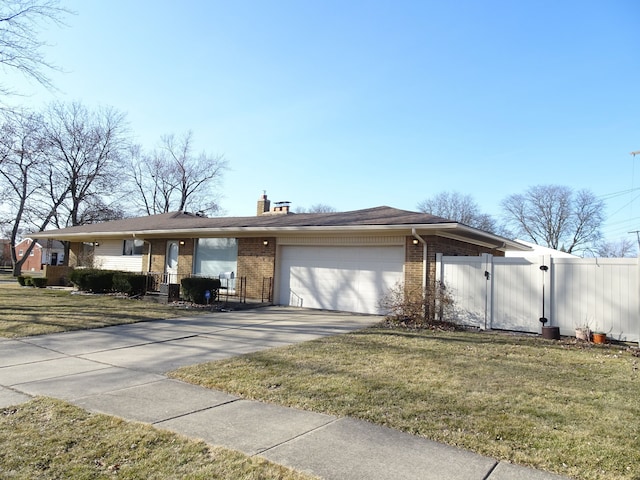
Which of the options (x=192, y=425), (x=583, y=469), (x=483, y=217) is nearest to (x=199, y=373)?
(x=192, y=425)

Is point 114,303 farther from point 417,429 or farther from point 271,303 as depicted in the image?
point 417,429

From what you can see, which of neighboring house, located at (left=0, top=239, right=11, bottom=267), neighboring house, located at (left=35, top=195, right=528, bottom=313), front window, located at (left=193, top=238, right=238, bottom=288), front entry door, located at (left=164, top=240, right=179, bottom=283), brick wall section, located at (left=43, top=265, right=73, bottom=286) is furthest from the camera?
neighboring house, located at (left=0, top=239, right=11, bottom=267)

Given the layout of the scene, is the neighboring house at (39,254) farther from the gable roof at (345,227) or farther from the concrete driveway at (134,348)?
the concrete driveway at (134,348)

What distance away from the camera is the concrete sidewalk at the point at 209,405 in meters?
3.30

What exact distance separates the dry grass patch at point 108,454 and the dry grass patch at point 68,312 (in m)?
6.06

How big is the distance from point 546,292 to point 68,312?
12074mm

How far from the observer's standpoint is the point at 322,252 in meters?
14.1

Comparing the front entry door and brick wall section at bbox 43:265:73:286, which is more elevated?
the front entry door

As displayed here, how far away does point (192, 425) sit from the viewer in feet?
13.2

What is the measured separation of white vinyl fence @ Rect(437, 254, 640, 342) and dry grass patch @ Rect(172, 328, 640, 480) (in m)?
1.00

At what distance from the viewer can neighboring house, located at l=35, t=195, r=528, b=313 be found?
39.6ft

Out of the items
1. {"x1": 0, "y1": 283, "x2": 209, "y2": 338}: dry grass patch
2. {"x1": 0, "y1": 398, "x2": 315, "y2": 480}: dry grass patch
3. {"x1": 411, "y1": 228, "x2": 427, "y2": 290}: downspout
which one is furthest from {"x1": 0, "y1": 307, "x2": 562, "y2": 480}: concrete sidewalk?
{"x1": 411, "y1": 228, "x2": 427, "y2": 290}: downspout

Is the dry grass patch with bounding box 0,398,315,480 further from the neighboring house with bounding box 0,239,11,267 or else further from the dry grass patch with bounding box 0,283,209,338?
the neighboring house with bounding box 0,239,11,267

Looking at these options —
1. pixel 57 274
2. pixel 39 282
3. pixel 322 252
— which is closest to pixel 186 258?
pixel 322 252
